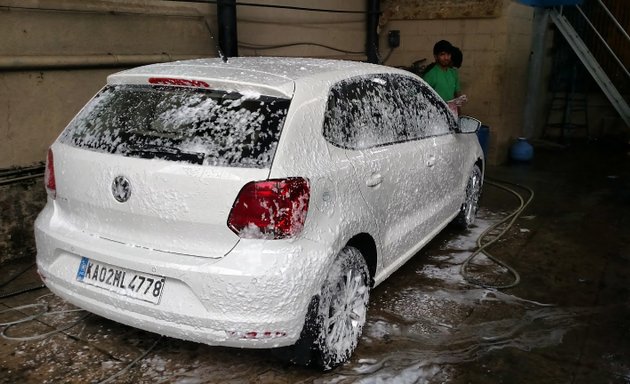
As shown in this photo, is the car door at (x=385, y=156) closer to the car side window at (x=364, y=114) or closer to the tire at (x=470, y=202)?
the car side window at (x=364, y=114)

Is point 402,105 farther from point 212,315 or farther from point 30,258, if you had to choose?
point 30,258

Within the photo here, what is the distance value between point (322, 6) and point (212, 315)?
A: 6.48m

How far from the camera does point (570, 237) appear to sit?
5445 mm

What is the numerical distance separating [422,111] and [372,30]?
200 inches

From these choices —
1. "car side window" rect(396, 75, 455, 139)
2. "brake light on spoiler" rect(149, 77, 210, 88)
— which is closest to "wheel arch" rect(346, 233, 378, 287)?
"car side window" rect(396, 75, 455, 139)

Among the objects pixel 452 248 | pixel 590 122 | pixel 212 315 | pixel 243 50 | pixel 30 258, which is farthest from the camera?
pixel 590 122

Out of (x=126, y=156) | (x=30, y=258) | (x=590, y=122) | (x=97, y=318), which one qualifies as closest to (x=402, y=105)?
(x=126, y=156)

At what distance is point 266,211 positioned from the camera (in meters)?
2.59

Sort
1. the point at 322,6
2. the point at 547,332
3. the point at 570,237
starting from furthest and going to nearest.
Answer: the point at 322,6 → the point at 570,237 → the point at 547,332

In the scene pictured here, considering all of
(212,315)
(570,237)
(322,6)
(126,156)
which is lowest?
(570,237)

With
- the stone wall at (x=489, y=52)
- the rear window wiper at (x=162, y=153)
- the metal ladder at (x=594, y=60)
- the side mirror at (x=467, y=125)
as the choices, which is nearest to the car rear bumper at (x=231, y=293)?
the rear window wiper at (x=162, y=153)

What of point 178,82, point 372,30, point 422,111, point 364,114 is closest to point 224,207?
point 178,82

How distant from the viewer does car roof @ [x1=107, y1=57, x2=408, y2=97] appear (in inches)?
113

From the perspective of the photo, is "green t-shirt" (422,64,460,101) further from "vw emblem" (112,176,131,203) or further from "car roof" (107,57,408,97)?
"vw emblem" (112,176,131,203)
